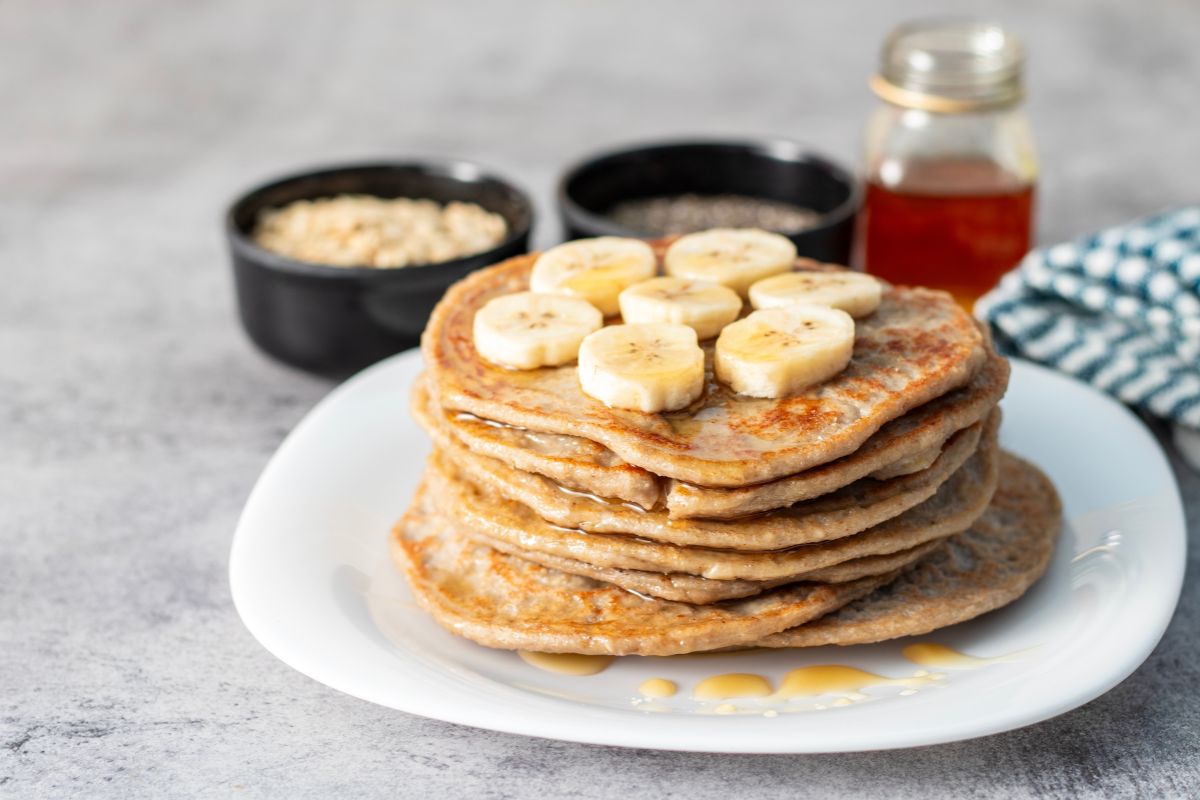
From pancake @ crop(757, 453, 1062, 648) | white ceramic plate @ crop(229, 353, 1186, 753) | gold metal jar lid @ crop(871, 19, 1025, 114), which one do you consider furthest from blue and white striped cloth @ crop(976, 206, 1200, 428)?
pancake @ crop(757, 453, 1062, 648)

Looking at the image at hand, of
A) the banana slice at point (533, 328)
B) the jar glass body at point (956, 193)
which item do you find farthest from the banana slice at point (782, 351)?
the jar glass body at point (956, 193)

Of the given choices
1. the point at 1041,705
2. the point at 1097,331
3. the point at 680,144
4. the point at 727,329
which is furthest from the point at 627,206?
the point at 1041,705

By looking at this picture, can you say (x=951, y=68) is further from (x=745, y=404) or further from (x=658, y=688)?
(x=658, y=688)

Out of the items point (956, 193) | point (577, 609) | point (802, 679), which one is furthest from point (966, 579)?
point (956, 193)

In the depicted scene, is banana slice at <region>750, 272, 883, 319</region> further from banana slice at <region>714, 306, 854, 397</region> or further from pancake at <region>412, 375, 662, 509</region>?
pancake at <region>412, 375, 662, 509</region>

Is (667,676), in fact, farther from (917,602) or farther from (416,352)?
(416,352)

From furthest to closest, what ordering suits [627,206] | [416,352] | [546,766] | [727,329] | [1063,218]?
[1063,218] → [627,206] → [416,352] → [727,329] → [546,766]

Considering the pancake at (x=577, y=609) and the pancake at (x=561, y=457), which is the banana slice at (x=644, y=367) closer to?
the pancake at (x=561, y=457)

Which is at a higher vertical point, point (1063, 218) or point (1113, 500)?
point (1113, 500)
